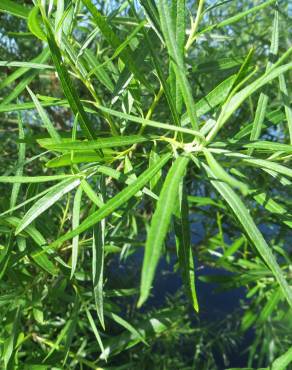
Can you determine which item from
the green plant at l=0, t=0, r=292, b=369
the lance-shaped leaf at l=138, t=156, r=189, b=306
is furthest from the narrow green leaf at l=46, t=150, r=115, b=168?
the lance-shaped leaf at l=138, t=156, r=189, b=306

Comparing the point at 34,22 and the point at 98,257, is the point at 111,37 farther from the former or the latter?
the point at 98,257

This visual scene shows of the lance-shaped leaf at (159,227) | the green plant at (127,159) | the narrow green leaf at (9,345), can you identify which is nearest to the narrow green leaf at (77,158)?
the green plant at (127,159)

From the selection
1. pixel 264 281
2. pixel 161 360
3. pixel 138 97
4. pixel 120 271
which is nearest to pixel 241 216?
pixel 138 97

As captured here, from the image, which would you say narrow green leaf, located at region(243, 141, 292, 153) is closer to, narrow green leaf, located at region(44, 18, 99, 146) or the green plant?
the green plant

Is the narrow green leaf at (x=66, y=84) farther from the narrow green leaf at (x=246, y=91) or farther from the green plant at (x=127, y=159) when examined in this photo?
the narrow green leaf at (x=246, y=91)

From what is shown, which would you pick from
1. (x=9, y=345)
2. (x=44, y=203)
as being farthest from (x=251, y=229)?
(x=9, y=345)
